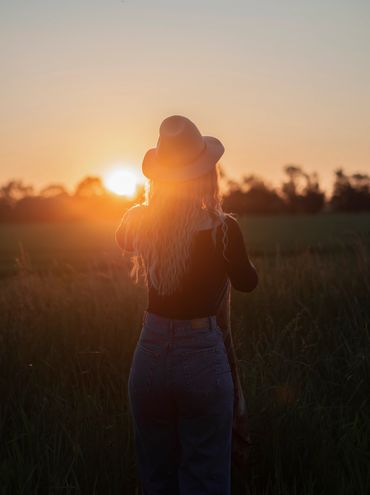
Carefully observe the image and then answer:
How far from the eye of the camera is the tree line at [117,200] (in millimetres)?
77500

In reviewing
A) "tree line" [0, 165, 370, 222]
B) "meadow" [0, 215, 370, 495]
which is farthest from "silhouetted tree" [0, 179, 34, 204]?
"meadow" [0, 215, 370, 495]

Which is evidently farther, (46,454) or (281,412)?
(281,412)

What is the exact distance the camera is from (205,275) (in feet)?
8.41

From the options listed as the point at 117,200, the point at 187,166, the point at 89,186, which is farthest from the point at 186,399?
the point at 89,186

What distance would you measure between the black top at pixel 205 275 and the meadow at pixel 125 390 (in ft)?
3.83

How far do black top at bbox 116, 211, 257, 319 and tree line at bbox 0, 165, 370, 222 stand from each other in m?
60.3

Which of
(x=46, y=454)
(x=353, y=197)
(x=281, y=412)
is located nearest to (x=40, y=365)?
(x=46, y=454)

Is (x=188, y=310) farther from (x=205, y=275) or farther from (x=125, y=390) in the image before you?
(x=125, y=390)

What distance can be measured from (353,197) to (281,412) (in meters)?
89.8

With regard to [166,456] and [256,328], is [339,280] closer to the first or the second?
[256,328]

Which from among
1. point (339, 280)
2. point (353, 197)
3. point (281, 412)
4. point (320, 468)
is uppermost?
point (353, 197)

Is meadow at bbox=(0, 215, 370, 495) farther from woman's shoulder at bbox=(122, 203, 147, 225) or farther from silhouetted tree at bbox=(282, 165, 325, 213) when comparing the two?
silhouetted tree at bbox=(282, 165, 325, 213)

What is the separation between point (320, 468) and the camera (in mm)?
3359

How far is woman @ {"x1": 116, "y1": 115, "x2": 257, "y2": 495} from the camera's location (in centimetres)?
252
